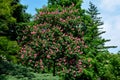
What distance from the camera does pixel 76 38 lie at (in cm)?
2577

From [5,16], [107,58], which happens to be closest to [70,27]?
[5,16]

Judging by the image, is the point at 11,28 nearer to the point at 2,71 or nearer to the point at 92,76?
the point at 92,76

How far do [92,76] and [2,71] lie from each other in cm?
1108

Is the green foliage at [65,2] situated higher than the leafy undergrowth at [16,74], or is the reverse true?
the green foliage at [65,2]

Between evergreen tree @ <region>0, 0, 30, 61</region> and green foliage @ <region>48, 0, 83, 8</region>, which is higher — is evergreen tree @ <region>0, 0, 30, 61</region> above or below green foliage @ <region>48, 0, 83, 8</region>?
below

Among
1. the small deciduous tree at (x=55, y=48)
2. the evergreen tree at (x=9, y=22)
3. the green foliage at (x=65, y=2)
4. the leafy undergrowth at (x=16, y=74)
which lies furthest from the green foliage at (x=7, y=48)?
the green foliage at (x=65, y=2)

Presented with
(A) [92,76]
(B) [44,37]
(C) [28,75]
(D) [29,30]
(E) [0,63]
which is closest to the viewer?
(C) [28,75]

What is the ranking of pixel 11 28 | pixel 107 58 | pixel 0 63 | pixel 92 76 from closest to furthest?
pixel 0 63
pixel 92 76
pixel 11 28
pixel 107 58

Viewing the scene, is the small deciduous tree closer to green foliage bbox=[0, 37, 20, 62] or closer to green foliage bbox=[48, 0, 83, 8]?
green foliage bbox=[0, 37, 20, 62]

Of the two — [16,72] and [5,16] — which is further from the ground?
[5,16]

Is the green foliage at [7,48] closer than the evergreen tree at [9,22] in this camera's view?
No

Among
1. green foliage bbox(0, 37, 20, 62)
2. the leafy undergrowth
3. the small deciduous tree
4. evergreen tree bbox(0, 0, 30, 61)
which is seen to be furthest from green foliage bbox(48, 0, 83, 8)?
the leafy undergrowth

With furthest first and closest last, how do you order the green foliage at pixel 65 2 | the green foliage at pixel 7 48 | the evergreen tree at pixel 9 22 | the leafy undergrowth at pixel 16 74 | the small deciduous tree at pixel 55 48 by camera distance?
the green foliage at pixel 65 2 → the green foliage at pixel 7 48 → the evergreen tree at pixel 9 22 → the small deciduous tree at pixel 55 48 → the leafy undergrowth at pixel 16 74

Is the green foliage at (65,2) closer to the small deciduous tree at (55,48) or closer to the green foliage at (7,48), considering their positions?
the small deciduous tree at (55,48)
